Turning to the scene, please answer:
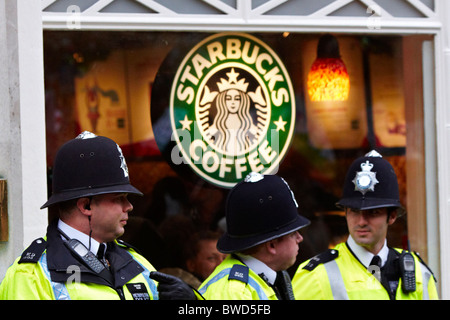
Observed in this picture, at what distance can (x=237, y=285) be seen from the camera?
12.1 feet

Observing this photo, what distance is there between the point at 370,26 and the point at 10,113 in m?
3.04

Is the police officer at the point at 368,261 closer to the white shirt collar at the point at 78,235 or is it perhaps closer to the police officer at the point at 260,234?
the police officer at the point at 260,234

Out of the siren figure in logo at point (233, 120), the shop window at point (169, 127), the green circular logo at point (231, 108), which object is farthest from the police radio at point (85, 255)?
the siren figure in logo at point (233, 120)

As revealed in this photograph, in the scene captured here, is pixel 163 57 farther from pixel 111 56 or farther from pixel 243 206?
pixel 243 206

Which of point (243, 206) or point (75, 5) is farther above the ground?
point (75, 5)

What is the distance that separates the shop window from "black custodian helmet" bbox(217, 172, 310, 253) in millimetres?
2207

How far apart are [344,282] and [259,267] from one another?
942 millimetres

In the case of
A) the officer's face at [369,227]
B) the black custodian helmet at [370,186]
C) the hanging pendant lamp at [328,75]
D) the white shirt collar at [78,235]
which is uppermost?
the hanging pendant lamp at [328,75]

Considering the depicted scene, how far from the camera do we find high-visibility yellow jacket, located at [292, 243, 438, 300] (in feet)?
14.9

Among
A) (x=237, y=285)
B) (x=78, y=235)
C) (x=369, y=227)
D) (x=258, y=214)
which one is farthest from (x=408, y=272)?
(x=78, y=235)

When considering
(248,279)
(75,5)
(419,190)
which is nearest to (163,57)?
(75,5)

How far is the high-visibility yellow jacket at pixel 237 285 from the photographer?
3.66 metres

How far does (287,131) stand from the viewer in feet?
21.0

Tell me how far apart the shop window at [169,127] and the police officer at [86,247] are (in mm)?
2128
